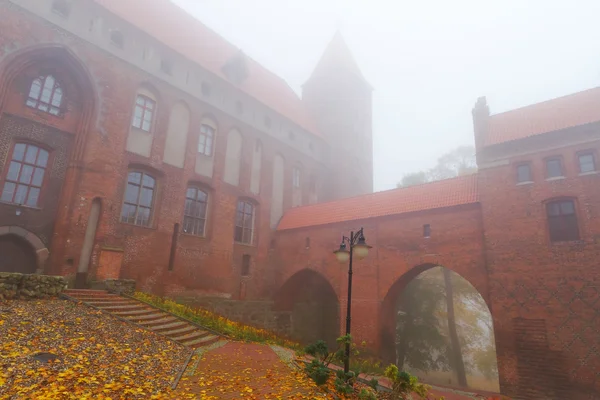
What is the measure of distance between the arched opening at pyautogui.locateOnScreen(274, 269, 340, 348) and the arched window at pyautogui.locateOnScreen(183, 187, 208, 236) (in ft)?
20.9

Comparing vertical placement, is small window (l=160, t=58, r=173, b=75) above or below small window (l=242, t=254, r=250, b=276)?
above

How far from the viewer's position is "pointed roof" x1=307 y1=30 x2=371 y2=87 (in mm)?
34469

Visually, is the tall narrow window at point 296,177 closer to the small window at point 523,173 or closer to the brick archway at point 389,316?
the brick archway at point 389,316

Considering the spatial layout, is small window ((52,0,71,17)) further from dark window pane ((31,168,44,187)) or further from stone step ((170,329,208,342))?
Result: stone step ((170,329,208,342))

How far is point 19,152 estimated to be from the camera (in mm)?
13992

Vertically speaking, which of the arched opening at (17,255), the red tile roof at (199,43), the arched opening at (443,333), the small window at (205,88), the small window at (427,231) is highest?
the red tile roof at (199,43)

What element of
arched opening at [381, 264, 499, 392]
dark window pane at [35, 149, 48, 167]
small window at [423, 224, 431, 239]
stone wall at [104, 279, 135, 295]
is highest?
dark window pane at [35, 149, 48, 167]

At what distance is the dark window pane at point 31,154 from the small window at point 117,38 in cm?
618

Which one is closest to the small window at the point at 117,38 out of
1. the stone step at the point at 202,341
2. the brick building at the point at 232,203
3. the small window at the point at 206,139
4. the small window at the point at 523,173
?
the brick building at the point at 232,203

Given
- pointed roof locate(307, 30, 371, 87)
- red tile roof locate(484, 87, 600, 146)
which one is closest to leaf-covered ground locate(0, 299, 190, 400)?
red tile roof locate(484, 87, 600, 146)

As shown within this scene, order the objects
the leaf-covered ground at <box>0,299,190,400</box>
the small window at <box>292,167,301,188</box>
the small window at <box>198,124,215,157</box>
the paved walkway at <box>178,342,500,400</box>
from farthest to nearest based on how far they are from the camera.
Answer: the small window at <box>292,167,301,188</box>, the small window at <box>198,124,215,157</box>, the paved walkway at <box>178,342,500,400</box>, the leaf-covered ground at <box>0,299,190,400</box>

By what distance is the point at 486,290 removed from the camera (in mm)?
14344

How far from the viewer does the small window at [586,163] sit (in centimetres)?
1342

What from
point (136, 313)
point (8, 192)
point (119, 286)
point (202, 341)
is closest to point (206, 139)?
point (8, 192)
